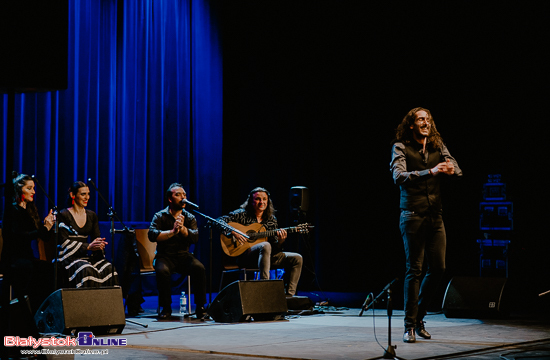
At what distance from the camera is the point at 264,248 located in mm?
6336

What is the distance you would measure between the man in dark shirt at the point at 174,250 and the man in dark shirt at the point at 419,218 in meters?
2.23

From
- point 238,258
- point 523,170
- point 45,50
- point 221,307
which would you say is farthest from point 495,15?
point 45,50

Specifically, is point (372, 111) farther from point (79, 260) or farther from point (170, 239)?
point (79, 260)

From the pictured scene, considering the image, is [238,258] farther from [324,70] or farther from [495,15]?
[495,15]

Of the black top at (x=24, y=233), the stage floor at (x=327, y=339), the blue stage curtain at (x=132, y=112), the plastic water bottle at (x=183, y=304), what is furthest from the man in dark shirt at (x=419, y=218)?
the blue stage curtain at (x=132, y=112)

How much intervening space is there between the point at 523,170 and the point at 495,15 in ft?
6.33

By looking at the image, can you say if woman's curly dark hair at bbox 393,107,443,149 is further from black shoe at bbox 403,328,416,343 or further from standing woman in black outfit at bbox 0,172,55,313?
standing woman in black outfit at bbox 0,172,55,313

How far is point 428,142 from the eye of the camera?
4.45 metres

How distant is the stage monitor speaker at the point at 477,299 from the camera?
5.73 metres

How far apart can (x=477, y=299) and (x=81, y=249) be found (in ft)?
11.3

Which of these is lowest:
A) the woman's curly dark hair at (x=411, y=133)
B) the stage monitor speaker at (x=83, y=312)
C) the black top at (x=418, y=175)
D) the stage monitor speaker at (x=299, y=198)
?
the stage monitor speaker at (x=83, y=312)

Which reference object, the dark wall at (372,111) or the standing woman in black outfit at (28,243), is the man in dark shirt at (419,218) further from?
the dark wall at (372,111)

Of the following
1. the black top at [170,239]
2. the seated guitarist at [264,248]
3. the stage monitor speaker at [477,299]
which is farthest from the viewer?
the seated guitarist at [264,248]

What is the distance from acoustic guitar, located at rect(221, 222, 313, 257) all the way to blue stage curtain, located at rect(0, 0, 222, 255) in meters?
1.71
